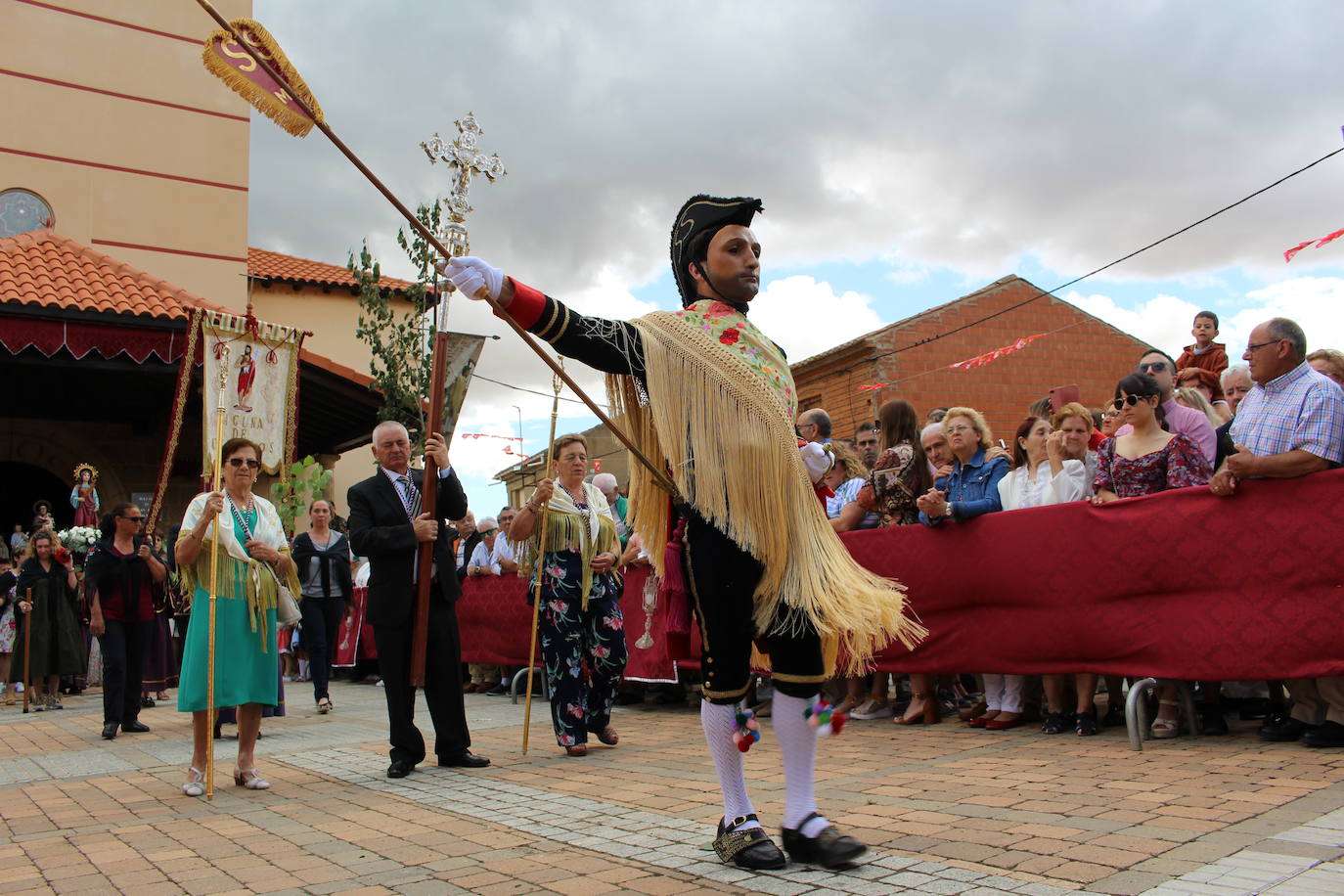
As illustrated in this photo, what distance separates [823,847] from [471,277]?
6.75ft

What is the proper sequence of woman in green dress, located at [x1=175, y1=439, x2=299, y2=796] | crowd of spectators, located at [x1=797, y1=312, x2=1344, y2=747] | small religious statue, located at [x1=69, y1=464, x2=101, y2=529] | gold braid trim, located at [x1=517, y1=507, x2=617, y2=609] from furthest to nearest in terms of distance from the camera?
1. small religious statue, located at [x1=69, y1=464, x2=101, y2=529]
2. gold braid trim, located at [x1=517, y1=507, x2=617, y2=609]
3. woman in green dress, located at [x1=175, y1=439, x2=299, y2=796]
4. crowd of spectators, located at [x1=797, y1=312, x2=1344, y2=747]

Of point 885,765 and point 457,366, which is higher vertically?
point 457,366

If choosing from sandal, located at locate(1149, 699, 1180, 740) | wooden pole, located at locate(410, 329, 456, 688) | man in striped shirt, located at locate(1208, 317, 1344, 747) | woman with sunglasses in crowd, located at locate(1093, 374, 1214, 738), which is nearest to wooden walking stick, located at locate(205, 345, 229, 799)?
wooden pole, located at locate(410, 329, 456, 688)

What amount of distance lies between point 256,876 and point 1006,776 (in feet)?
9.64

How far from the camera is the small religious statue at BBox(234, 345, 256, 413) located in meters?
12.6

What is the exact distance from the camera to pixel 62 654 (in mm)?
10453

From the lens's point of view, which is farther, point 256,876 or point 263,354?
point 263,354

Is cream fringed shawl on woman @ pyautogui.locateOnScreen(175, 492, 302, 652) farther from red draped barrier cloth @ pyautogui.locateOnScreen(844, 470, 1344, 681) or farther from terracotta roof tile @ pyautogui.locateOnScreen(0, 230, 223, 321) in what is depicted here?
terracotta roof tile @ pyautogui.locateOnScreen(0, 230, 223, 321)

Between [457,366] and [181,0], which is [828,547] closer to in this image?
[457,366]

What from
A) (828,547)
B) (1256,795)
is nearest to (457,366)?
(828,547)

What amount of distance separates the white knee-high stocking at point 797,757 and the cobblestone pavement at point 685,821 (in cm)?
23

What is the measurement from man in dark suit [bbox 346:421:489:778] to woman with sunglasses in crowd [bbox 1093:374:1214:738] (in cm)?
351

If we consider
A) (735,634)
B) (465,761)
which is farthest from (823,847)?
(465,761)

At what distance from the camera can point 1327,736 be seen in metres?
4.50
